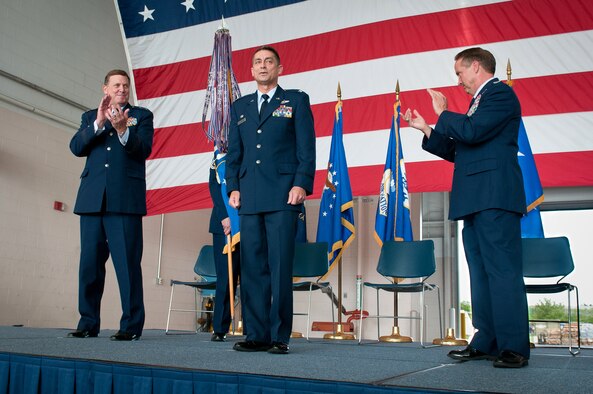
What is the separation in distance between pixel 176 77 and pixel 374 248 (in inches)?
155

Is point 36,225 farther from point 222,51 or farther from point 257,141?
point 257,141

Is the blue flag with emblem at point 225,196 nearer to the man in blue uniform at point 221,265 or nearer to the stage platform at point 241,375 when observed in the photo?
the man in blue uniform at point 221,265

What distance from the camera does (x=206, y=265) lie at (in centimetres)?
571

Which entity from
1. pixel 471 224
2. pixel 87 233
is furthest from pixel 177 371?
pixel 87 233

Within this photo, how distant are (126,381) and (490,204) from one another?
160cm

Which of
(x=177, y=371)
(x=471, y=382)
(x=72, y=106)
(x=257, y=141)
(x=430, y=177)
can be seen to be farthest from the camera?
(x=72, y=106)

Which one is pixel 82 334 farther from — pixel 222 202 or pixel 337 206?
pixel 337 206

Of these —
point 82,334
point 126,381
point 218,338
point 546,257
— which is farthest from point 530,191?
point 126,381

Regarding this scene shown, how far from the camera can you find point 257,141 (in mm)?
2906

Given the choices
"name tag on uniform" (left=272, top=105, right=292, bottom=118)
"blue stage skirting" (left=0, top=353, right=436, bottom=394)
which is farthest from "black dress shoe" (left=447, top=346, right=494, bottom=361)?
"name tag on uniform" (left=272, top=105, right=292, bottom=118)

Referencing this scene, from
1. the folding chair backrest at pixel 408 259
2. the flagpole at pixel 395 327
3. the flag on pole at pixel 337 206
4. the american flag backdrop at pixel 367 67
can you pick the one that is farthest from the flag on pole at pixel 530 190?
the flag on pole at pixel 337 206

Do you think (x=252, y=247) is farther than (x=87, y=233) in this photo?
No

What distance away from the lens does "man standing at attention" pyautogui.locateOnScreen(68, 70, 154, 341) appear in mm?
3395

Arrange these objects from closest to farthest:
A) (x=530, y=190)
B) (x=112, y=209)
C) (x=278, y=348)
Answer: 1. (x=278, y=348)
2. (x=112, y=209)
3. (x=530, y=190)
